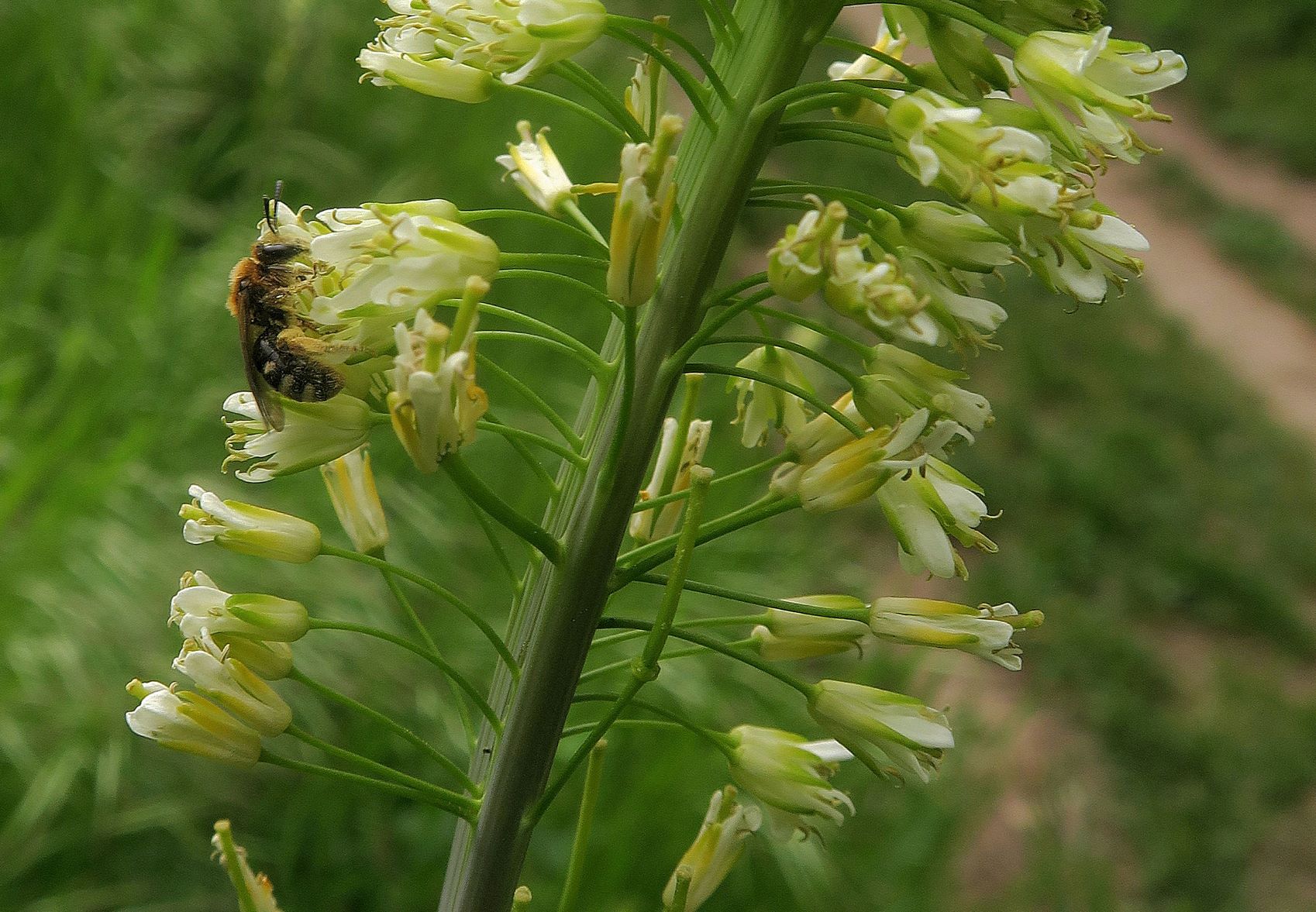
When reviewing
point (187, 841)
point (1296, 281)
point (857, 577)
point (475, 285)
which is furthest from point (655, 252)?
point (1296, 281)

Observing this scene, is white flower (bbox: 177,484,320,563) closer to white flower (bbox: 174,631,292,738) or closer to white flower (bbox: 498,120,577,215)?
white flower (bbox: 174,631,292,738)

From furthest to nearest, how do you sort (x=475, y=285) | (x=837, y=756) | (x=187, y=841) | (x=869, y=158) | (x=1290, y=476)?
1. (x=869, y=158)
2. (x=1290, y=476)
3. (x=187, y=841)
4. (x=837, y=756)
5. (x=475, y=285)

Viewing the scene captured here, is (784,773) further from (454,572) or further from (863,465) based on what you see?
(454,572)

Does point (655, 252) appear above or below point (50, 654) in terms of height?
above

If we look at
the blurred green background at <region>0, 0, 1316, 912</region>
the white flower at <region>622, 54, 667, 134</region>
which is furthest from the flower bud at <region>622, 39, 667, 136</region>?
the blurred green background at <region>0, 0, 1316, 912</region>

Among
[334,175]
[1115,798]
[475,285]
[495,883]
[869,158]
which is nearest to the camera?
[475,285]

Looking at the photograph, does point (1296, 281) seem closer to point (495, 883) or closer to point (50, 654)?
point (50, 654)

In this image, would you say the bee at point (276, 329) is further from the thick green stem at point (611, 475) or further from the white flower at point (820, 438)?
the white flower at point (820, 438)
